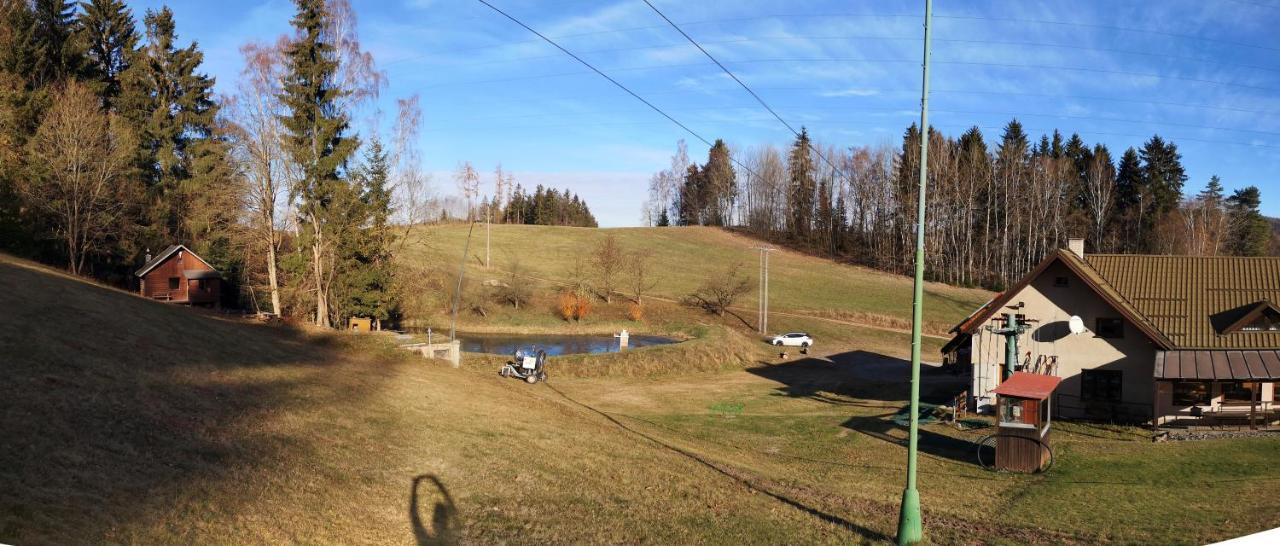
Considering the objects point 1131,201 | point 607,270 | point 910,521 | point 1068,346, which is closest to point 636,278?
point 607,270

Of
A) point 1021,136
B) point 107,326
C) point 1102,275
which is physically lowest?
point 107,326

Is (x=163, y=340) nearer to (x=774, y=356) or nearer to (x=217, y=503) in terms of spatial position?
(x=217, y=503)

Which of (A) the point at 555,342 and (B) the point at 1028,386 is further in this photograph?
(A) the point at 555,342

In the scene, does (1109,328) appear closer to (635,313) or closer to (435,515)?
(435,515)

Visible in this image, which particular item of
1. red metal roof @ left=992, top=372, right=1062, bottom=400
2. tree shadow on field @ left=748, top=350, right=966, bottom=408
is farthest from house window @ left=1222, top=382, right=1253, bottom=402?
red metal roof @ left=992, top=372, right=1062, bottom=400

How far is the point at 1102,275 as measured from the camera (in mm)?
34094

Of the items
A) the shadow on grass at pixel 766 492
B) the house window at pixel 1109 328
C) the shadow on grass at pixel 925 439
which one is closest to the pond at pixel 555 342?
the shadow on grass at pixel 925 439

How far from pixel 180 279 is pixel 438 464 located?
1864 inches

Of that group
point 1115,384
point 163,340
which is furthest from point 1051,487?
point 163,340

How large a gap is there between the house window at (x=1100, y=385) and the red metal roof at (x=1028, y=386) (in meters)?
9.63

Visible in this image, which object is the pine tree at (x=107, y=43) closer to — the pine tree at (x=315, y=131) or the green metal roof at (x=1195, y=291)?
the pine tree at (x=315, y=131)

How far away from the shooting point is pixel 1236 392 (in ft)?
96.5

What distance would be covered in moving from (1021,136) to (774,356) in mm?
72353

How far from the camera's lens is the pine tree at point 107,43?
5591 centimetres
